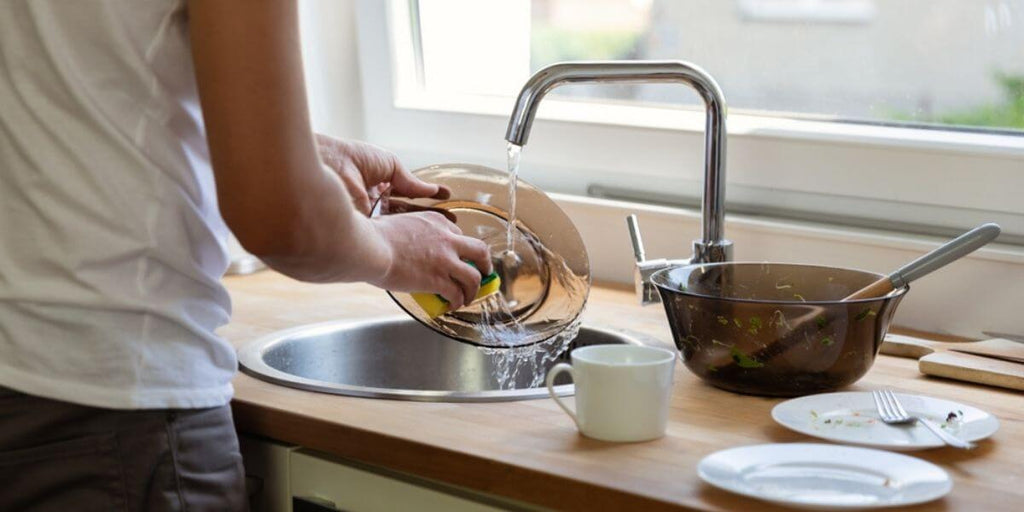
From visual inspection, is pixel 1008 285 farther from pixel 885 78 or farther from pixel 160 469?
pixel 160 469

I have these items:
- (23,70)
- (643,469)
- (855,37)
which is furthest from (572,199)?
(23,70)

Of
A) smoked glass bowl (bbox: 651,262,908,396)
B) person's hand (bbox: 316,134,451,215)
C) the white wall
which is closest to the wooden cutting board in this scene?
smoked glass bowl (bbox: 651,262,908,396)

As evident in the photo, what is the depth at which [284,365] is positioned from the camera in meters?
1.51

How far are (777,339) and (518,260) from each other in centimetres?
37

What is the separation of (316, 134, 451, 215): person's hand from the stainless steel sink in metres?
0.24

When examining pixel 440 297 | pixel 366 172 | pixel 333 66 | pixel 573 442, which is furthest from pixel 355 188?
pixel 333 66

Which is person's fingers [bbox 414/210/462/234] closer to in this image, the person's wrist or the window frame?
the person's wrist

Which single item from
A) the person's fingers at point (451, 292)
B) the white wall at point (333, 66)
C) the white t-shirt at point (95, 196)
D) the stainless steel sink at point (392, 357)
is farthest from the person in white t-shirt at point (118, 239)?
the white wall at point (333, 66)

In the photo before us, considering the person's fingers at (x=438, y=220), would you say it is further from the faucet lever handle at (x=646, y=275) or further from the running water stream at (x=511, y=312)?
the faucet lever handle at (x=646, y=275)

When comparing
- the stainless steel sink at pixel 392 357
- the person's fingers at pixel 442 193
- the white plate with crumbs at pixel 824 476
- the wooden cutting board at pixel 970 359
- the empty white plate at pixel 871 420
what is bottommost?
the stainless steel sink at pixel 392 357

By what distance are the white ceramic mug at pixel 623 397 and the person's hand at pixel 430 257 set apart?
155 mm

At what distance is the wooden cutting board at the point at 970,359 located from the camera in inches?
49.9

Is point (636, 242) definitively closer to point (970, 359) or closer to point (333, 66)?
point (970, 359)

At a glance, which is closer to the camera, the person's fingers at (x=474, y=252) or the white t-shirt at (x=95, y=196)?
the white t-shirt at (x=95, y=196)
